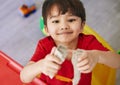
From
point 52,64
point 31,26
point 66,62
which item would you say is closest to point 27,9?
point 31,26

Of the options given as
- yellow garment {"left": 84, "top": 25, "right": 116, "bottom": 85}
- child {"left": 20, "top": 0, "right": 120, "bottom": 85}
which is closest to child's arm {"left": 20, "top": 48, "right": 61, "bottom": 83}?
child {"left": 20, "top": 0, "right": 120, "bottom": 85}

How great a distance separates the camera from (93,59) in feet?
1.87

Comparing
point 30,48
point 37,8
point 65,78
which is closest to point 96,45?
point 65,78

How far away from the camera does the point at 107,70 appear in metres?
0.84

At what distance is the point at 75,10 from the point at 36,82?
0.23 metres

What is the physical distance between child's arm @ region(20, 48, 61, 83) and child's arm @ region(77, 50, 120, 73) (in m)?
0.05

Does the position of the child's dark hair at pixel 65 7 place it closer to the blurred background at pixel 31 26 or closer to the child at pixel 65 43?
the child at pixel 65 43

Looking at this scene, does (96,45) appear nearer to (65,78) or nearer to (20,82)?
(65,78)

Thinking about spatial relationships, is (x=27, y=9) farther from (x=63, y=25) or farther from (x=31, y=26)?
(x=63, y=25)

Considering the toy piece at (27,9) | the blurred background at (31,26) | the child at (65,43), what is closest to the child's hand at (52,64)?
the child at (65,43)

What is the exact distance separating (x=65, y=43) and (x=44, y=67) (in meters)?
0.10

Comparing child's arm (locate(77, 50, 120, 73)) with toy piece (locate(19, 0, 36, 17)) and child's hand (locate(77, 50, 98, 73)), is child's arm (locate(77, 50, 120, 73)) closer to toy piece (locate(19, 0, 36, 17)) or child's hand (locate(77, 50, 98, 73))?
child's hand (locate(77, 50, 98, 73))

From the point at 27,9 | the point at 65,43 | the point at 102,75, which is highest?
the point at 65,43

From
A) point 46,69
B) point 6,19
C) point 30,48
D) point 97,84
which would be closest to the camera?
point 46,69
